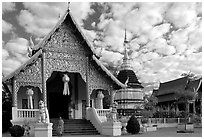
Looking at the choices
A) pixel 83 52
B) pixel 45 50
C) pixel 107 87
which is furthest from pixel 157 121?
pixel 45 50

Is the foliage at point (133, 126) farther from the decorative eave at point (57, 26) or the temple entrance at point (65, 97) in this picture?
the decorative eave at point (57, 26)

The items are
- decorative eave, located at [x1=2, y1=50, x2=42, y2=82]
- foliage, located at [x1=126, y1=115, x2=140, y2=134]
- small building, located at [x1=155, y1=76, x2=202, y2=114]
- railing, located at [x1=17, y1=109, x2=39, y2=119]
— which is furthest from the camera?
small building, located at [x1=155, y1=76, x2=202, y2=114]

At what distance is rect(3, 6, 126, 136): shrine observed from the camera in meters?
15.1

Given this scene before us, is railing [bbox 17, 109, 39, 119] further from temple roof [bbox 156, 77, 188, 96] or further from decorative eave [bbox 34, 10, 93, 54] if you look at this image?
temple roof [bbox 156, 77, 188, 96]

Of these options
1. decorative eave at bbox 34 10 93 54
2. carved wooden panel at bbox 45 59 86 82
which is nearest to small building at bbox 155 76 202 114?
carved wooden panel at bbox 45 59 86 82

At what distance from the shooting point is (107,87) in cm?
1741

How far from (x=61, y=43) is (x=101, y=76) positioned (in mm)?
2685

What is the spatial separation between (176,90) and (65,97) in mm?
16283

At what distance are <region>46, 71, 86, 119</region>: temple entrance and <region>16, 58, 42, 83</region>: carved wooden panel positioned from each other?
269 centimetres

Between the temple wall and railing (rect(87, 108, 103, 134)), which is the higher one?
the temple wall

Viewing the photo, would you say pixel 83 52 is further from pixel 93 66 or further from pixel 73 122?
pixel 73 122

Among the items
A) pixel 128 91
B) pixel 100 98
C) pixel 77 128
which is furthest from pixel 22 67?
pixel 128 91

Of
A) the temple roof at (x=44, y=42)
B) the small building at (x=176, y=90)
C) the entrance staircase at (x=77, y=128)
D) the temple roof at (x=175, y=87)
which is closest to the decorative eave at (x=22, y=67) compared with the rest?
the temple roof at (x=44, y=42)

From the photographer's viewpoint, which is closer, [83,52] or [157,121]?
[83,52]
